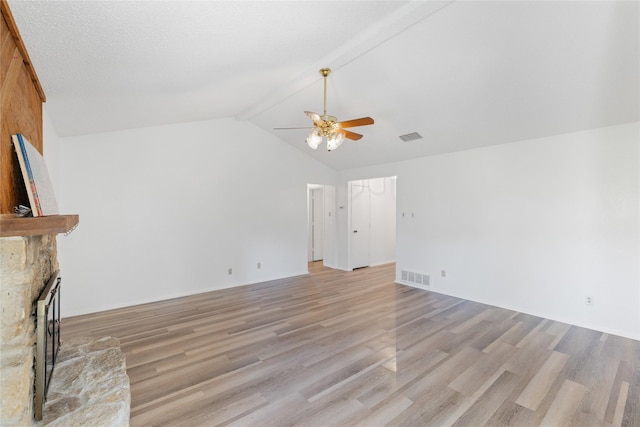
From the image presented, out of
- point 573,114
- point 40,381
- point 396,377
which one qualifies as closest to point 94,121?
point 40,381

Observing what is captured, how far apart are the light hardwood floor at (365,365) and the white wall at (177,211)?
55cm

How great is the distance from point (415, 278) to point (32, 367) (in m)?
5.21

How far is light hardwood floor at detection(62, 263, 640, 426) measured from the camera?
2.12m

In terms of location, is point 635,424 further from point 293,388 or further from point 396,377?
point 293,388

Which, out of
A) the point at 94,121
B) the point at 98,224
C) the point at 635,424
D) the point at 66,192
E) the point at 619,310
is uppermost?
the point at 94,121

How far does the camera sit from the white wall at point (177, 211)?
4.07 m

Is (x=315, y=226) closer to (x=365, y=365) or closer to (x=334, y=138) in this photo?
(x=334, y=138)

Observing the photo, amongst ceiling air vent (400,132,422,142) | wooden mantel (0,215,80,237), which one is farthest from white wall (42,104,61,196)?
ceiling air vent (400,132,422,142)

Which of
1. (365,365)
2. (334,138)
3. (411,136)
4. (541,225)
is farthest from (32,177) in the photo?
(541,225)

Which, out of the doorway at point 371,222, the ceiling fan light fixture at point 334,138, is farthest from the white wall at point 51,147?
Result: the doorway at point 371,222

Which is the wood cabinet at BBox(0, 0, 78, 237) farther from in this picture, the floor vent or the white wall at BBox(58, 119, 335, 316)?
the floor vent

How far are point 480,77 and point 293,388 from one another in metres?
3.54

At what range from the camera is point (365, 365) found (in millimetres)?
2746

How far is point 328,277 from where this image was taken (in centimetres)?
625
